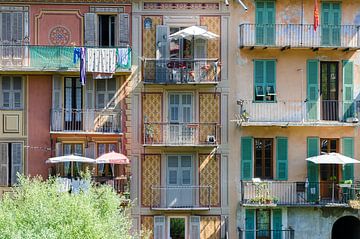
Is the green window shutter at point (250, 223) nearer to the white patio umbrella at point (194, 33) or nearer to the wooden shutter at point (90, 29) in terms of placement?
the white patio umbrella at point (194, 33)

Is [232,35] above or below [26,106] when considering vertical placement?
above

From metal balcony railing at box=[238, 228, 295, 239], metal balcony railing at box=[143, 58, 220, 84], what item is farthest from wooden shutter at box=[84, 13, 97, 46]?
metal balcony railing at box=[238, 228, 295, 239]

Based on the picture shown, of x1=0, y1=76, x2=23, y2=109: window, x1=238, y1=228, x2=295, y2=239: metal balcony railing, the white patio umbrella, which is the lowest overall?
x1=238, y1=228, x2=295, y2=239: metal balcony railing

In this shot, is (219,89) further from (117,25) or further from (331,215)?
(331,215)

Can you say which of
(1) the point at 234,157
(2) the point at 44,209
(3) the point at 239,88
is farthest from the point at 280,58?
(2) the point at 44,209

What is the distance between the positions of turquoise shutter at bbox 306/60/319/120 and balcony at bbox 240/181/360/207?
3.01 meters

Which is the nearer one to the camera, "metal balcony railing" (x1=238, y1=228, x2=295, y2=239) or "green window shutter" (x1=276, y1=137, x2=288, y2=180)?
"metal balcony railing" (x1=238, y1=228, x2=295, y2=239)

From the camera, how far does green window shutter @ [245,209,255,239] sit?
28953mm

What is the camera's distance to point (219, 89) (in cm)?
2903

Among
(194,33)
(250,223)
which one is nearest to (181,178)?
(250,223)

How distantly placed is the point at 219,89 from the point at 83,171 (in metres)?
6.75

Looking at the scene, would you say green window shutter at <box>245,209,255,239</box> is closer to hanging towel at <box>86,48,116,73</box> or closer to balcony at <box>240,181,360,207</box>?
balcony at <box>240,181,360,207</box>

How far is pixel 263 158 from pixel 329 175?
2964 millimetres

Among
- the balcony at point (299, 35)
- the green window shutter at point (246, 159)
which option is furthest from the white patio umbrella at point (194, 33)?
the green window shutter at point (246, 159)
